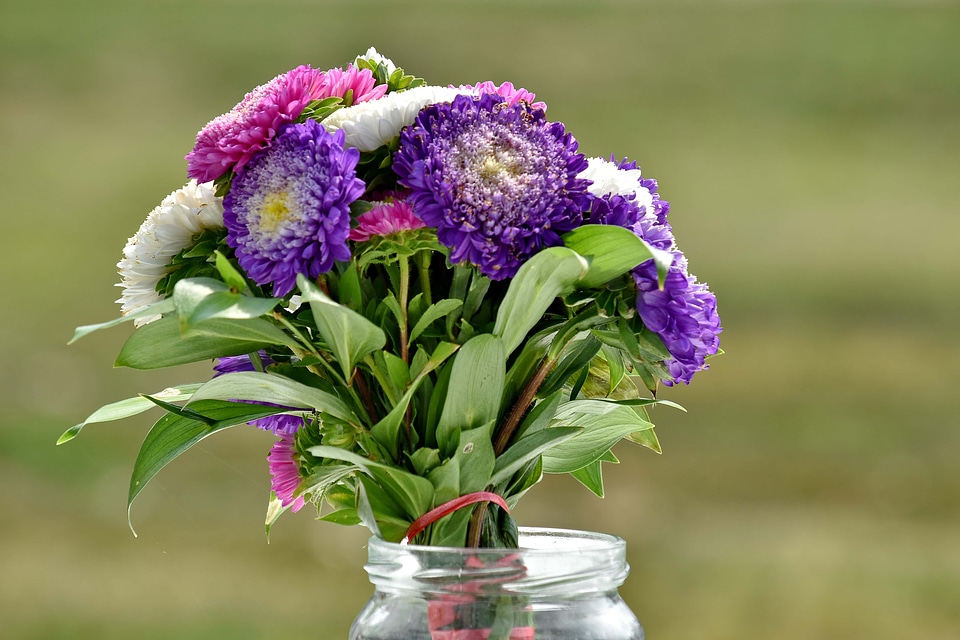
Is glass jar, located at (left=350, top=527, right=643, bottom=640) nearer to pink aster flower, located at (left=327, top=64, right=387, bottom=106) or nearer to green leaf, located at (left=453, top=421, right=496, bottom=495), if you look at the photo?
green leaf, located at (left=453, top=421, right=496, bottom=495)

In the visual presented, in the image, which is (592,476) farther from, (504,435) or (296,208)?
(296,208)

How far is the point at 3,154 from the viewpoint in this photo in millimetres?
2574

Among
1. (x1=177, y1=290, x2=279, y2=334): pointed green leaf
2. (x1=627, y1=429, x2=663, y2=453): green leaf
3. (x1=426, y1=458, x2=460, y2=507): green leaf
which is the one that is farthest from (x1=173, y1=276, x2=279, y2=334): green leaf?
(x1=627, y1=429, x2=663, y2=453): green leaf

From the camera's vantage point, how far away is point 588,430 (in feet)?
1.53

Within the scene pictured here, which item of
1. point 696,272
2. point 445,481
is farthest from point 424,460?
point 696,272

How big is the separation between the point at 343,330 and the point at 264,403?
0.30ft

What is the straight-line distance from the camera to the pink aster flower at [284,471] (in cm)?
46

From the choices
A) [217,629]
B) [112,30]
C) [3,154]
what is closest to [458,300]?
[217,629]

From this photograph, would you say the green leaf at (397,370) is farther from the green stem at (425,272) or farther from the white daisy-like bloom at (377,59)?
the white daisy-like bloom at (377,59)

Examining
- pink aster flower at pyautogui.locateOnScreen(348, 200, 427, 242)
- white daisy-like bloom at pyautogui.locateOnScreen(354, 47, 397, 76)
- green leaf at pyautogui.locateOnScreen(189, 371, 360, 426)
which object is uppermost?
white daisy-like bloom at pyautogui.locateOnScreen(354, 47, 397, 76)

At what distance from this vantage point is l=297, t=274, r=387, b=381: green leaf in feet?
1.17

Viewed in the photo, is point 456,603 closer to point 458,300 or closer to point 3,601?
point 458,300

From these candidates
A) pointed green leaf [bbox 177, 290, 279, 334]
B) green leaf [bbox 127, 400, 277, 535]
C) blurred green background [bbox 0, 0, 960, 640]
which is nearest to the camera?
pointed green leaf [bbox 177, 290, 279, 334]

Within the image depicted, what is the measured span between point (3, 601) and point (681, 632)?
103cm
